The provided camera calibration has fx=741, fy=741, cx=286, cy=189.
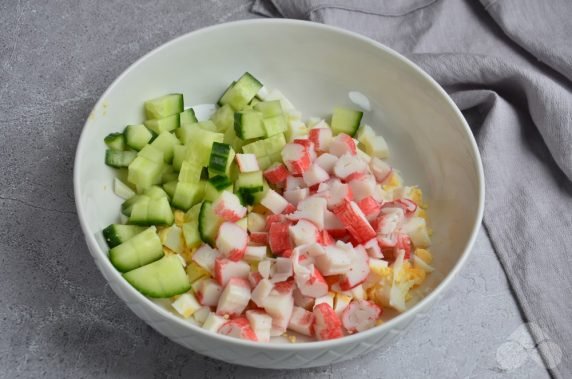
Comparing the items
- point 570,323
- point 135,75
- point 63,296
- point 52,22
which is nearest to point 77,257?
point 63,296

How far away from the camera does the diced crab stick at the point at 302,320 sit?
145 centimetres

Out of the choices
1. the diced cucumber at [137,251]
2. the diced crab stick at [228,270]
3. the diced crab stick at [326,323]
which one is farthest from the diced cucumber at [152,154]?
the diced crab stick at [326,323]

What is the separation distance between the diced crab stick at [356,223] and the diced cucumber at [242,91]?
43 centimetres

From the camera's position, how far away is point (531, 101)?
6.61 feet

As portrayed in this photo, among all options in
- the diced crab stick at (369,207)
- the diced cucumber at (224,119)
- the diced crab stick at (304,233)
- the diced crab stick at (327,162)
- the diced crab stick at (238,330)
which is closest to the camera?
the diced crab stick at (238,330)

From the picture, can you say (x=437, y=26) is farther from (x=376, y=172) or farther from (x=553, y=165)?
(x=376, y=172)

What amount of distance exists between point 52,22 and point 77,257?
81cm

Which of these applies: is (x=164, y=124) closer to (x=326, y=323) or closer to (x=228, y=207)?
(x=228, y=207)

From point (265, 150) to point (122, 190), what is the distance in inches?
13.3

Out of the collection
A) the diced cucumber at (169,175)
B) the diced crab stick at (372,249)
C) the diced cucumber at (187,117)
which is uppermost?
the diced crab stick at (372,249)

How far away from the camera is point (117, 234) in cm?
155

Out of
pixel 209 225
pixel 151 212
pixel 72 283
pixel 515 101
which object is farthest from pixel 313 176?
pixel 515 101

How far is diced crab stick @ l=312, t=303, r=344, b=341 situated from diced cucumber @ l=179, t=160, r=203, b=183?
0.42 metres

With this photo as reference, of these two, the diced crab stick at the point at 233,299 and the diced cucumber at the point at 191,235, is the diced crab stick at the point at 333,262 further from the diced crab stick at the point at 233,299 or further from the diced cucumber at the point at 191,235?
the diced cucumber at the point at 191,235
